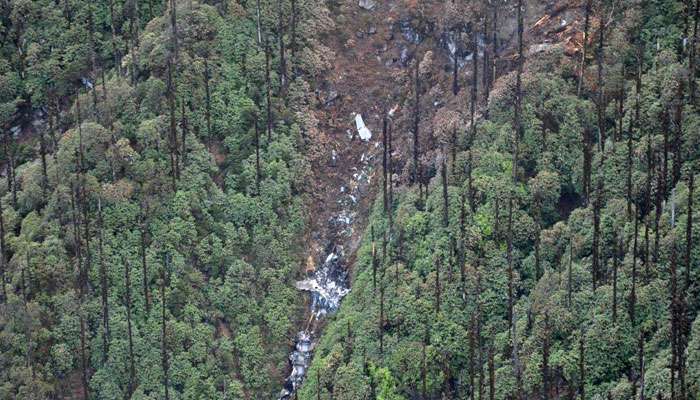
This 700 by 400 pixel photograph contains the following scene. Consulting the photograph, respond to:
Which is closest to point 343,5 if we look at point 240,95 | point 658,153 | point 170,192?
point 240,95

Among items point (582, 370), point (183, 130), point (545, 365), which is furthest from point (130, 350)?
point (582, 370)

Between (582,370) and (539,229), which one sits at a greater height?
(539,229)

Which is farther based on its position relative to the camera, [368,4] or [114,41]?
[368,4]

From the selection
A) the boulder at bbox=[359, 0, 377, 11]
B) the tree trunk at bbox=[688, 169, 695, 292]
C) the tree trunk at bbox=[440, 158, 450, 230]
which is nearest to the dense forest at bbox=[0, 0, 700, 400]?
the tree trunk at bbox=[688, 169, 695, 292]

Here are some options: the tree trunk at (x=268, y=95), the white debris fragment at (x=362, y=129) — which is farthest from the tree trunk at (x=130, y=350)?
the white debris fragment at (x=362, y=129)

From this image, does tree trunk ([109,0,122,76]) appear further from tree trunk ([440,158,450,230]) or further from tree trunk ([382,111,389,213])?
tree trunk ([440,158,450,230])

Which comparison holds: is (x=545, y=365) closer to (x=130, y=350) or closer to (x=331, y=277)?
(x=331, y=277)
